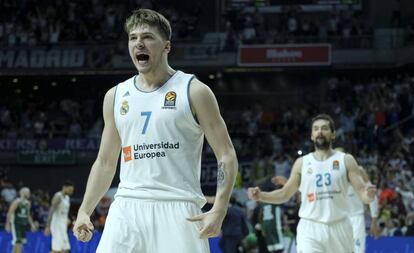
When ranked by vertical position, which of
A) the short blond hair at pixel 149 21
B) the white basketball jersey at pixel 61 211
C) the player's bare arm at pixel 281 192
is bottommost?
the white basketball jersey at pixel 61 211

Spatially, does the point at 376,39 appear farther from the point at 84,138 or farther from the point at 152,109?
the point at 152,109

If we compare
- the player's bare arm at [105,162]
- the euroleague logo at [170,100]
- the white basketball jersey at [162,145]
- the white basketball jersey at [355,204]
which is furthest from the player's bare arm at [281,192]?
the white basketball jersey at [355,204]

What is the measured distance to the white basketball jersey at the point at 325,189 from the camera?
10117 millimetres

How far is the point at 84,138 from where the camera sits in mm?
31812

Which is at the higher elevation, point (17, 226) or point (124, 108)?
point (124, 108)

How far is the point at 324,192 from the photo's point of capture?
33.5ft

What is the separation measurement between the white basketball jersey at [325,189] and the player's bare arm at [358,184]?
0.22ft

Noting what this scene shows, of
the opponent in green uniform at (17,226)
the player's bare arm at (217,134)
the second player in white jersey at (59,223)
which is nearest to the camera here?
the player's bare arm at (217,134)

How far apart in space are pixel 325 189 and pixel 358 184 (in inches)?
16.9

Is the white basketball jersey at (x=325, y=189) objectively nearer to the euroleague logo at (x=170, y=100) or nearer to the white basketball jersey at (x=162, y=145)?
the white basketball jersey at (x=162, y=145)

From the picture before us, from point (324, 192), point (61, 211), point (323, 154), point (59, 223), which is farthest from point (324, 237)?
point (61, 211)

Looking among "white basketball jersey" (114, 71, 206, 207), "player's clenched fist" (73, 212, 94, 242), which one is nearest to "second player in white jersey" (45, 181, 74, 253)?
"player's clenched fist" (73, 212, 94, 242)

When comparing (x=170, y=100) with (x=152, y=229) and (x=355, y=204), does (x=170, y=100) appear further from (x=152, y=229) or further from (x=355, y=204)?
(x=355, y=204)

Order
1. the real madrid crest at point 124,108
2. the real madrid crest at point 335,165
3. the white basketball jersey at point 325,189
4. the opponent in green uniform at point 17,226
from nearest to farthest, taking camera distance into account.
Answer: the real madrid crest at point 124,108, the white basketball jersey at point 325,189, the real madrid crest at point 335,165, the opponent in green uniform at point 17,226
